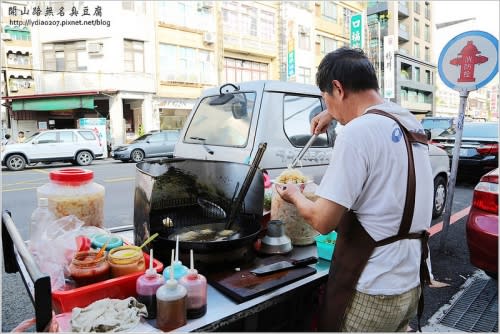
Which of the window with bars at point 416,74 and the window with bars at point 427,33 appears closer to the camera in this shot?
the window with bars at point 416,74

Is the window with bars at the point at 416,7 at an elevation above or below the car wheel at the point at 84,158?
above

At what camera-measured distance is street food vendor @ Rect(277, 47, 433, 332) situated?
138cm

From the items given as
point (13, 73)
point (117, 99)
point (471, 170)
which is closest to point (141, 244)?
point (471, 170)

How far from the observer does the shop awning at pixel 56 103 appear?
808 inches

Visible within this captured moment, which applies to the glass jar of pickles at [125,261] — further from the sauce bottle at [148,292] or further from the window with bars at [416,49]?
the window with bars at [416,49]

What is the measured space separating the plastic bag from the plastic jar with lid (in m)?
0.07

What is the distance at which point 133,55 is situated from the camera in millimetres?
21062

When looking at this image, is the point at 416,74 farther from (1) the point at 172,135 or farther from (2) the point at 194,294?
(2) the point at 194,294

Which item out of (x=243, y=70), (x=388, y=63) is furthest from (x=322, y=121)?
(x=388, y=63)

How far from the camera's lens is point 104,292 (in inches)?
53.1

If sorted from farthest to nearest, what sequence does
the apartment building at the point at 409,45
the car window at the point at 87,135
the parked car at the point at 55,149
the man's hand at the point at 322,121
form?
the apartment building at the point at 409,45 → the car window at the point at 87,135 → the parked car at the point at 55,149 → the man's hand at the point at 322,121

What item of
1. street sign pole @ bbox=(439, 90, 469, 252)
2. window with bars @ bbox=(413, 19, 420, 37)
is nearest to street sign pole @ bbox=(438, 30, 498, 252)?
street sign pole @ bbox=(439, 90, 469, 252)

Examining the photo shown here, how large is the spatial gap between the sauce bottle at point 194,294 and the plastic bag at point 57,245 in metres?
0.48

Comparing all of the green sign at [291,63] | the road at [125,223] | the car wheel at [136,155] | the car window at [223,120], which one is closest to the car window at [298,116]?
the car window at [223,120]
